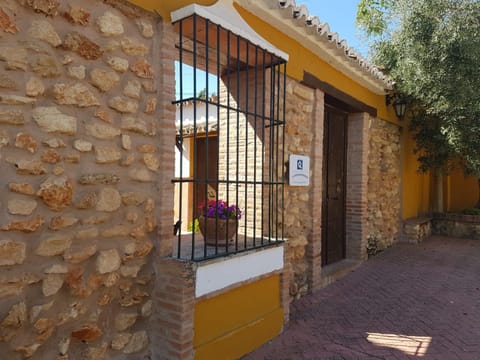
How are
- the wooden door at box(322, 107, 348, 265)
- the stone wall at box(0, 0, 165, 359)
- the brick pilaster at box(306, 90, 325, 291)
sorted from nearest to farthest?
the stone wall at box(0, 0, 165, 359)
the brick pilaster at box(306, 90, 325, 291)
the wooden door at box(322, 107, 348, 265)

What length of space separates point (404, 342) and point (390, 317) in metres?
0.60

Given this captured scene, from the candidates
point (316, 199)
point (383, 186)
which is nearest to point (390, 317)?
point (316, 199)

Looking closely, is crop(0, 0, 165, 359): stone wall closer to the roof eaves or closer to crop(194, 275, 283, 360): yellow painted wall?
crop(194, 275, 283, 360): yellow painted wall

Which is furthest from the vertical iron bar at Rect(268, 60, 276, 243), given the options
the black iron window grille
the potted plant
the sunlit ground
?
the sunlit ground

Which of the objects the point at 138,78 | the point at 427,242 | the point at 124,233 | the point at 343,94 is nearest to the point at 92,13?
the point at 138,78

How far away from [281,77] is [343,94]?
179 cm

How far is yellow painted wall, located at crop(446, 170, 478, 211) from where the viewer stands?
1066 centimetres

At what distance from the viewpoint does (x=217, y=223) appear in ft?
10.1

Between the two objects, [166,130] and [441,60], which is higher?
[441,60]

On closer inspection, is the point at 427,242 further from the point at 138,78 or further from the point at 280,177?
the point at 138,78

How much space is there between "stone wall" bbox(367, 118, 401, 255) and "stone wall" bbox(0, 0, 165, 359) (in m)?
4.91

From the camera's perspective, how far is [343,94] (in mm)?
5555

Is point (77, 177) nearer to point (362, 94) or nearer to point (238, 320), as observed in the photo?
point (238, 320)

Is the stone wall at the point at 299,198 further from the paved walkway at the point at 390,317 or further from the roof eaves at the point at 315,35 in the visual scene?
the roof eaves at the point at 315,35
